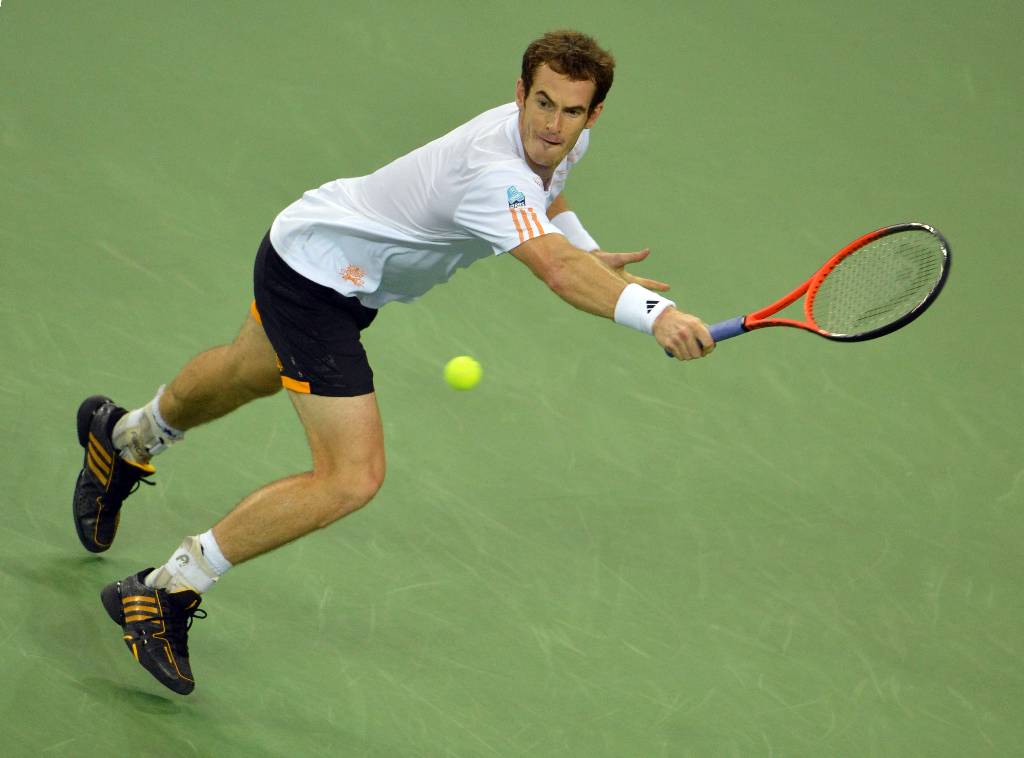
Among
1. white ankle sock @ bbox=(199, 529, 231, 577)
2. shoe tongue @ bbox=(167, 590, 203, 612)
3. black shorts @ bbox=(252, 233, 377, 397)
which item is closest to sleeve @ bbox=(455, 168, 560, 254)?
black shorts @ bbox=(252, 233, 377, 397)

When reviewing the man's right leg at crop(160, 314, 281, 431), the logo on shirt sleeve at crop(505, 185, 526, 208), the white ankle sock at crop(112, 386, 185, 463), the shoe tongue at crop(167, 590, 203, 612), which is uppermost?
the logo on shirt sleeve at crop(505, 185, 526, 208)

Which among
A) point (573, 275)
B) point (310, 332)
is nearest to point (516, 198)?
point (573, 275)

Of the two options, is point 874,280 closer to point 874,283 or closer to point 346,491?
point 874,283

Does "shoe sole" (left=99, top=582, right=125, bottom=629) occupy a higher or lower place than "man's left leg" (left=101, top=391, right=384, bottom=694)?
lower

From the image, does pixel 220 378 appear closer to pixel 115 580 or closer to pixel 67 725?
pixel 115 580

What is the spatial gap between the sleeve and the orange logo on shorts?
40 cm

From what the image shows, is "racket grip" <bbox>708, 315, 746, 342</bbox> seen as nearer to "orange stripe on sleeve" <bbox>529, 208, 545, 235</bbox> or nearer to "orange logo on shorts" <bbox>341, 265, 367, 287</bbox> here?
"orange stripe on sleeve" <bbox>529, 208, 545, 235</bbox>

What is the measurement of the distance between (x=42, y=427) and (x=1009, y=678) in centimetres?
312

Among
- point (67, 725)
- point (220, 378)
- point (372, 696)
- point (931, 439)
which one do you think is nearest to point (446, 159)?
point (220, 378)

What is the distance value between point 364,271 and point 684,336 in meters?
0.98

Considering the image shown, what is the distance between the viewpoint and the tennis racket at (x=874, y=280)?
3.59 m

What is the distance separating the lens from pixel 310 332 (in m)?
3.68

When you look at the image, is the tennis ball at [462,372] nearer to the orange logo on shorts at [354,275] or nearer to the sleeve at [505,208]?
the orange logo on shorts at [354,275]

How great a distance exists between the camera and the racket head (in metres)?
3.59
